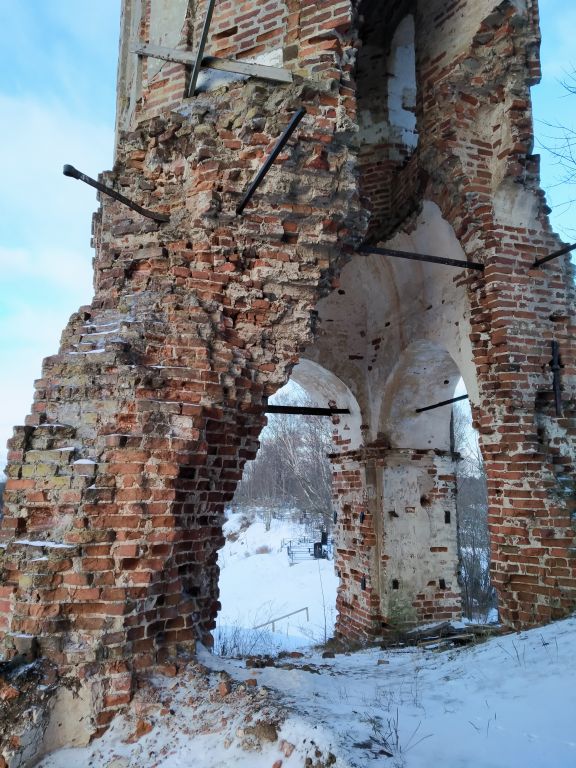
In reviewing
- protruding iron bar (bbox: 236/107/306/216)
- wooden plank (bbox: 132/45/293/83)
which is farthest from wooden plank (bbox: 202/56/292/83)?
protruding iron bar (bbox: 236/107/306/216)

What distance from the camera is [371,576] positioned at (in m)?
7.76

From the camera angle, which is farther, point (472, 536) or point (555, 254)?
point (472, 536)

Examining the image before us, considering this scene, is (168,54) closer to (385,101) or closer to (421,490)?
(385,101)

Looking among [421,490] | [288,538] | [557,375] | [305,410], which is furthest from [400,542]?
[288,538]

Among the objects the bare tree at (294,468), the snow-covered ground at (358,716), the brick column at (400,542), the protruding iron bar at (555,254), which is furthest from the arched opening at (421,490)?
the bare tree at (294,468)

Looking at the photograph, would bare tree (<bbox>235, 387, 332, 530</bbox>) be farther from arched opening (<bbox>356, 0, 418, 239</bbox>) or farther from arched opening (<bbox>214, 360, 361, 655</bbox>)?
arched opening (<bbox>356, 0, 418, 239</bbox>)

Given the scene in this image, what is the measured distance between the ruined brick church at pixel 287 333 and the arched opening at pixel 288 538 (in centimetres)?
77

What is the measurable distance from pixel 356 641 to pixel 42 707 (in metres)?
5.80

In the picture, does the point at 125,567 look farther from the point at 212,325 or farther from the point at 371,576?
the point at 371,576

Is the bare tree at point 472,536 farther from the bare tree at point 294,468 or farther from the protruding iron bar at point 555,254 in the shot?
the bare tree at point 294,468

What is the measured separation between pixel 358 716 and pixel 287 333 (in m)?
2.65

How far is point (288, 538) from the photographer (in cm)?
2822

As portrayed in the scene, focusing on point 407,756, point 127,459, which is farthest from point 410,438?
point 407,756

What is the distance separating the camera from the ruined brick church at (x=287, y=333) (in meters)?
3.32
